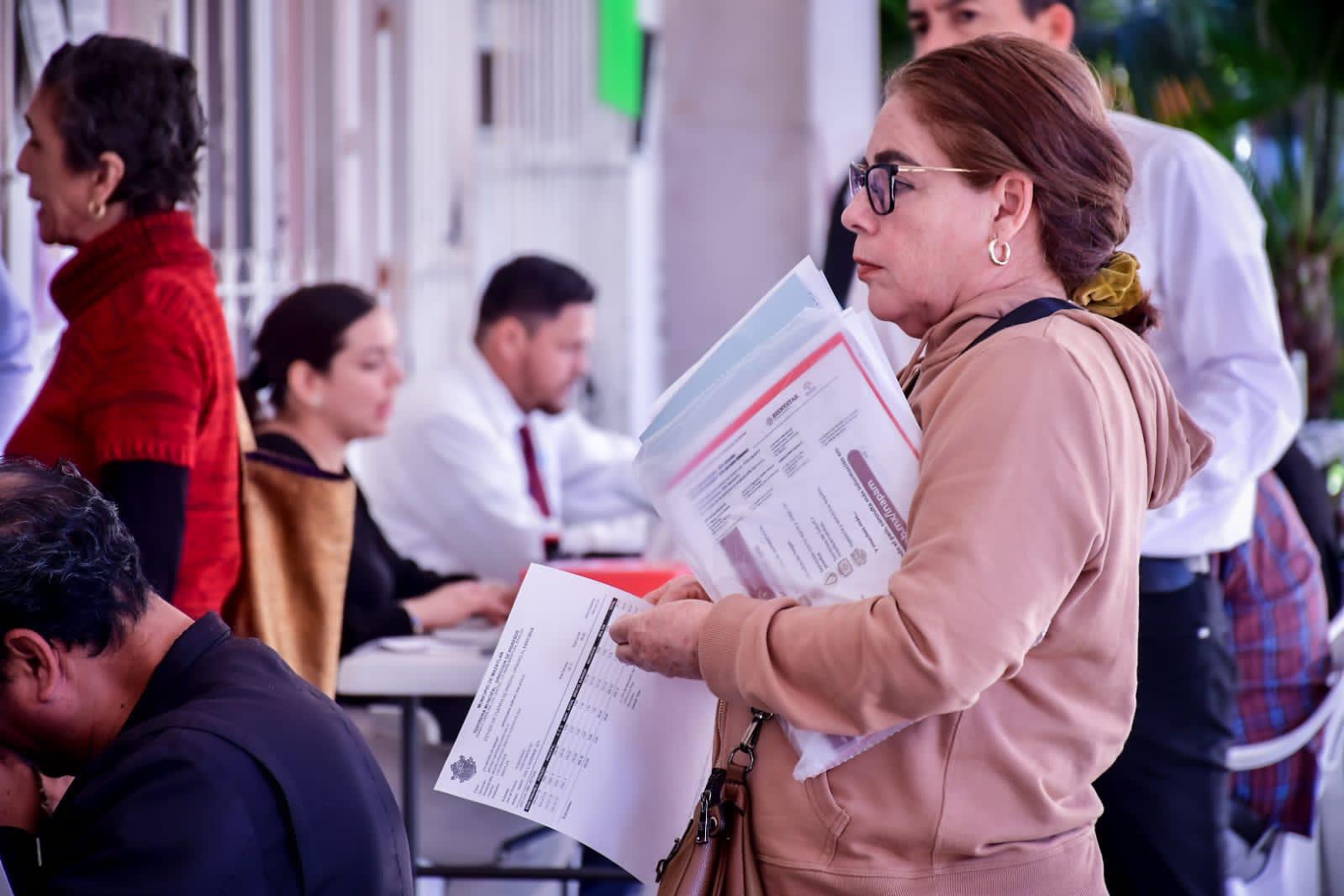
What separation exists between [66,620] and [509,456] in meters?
2.85

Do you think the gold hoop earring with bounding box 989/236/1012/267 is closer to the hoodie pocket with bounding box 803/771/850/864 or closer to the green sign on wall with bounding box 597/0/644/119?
the hoodie pocket with bounding box 803/771/850/864

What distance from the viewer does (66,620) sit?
1.37 metres

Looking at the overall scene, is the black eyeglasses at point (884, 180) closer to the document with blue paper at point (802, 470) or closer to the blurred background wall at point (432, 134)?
the document with blue paper at point (802, 470)

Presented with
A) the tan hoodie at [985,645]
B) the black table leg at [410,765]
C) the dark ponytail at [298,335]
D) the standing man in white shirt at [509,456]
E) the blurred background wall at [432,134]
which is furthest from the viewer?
the standing man in white shirt at [509,456]

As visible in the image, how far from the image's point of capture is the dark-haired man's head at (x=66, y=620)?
1.34m

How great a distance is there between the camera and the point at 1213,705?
2277 millimetres

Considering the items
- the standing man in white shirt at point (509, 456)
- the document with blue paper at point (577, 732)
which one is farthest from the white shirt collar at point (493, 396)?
the document with blue paper at point (577, 732)

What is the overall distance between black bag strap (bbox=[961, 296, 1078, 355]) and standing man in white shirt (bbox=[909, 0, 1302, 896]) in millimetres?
877

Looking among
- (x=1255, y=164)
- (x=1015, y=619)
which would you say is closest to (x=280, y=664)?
(x=1015, y=619)

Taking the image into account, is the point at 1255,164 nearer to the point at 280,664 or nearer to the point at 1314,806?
the point at 1314,806

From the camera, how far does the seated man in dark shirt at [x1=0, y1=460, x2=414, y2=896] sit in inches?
50.6

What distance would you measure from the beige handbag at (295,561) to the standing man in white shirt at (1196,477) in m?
1.28

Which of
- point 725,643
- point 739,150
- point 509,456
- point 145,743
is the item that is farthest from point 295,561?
point 739,150

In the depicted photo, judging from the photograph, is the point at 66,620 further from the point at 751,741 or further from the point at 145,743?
the point at 751,741
